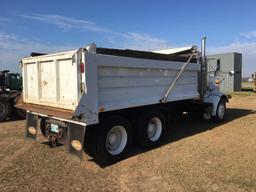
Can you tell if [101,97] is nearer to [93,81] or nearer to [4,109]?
[93,81]

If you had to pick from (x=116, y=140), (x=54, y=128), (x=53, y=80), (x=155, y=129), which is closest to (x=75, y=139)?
(x=54, y=128)

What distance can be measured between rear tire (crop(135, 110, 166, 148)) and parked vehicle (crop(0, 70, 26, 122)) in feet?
20.9

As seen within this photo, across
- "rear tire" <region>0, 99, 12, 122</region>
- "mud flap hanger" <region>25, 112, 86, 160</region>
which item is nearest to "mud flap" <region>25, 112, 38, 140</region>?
"mud flap hanger" <region>25, 112, 86, 160</region>

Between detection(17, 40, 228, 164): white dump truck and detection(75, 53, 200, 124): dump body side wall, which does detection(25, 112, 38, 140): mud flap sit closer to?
detection(17, 40, 228, 164): white dump truck

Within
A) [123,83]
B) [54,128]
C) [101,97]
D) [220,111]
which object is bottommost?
[220,111]

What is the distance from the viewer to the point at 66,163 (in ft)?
16.9

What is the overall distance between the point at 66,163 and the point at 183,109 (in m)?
4.79

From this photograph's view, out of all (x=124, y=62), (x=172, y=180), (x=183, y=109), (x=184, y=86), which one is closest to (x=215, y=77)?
(x=183, y=109)

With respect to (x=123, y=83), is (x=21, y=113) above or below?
below

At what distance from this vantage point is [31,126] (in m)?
5.95

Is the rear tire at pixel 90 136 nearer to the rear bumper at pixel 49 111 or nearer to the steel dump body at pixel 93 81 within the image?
the steel dump body at pixel 93 81

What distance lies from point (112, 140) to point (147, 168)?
938 mm

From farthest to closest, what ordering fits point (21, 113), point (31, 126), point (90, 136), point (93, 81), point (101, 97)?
point (21, 113), point (31, 126), point (90, 136), point (101, 97), point (93, 81)

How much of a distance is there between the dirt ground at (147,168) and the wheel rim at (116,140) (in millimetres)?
305
